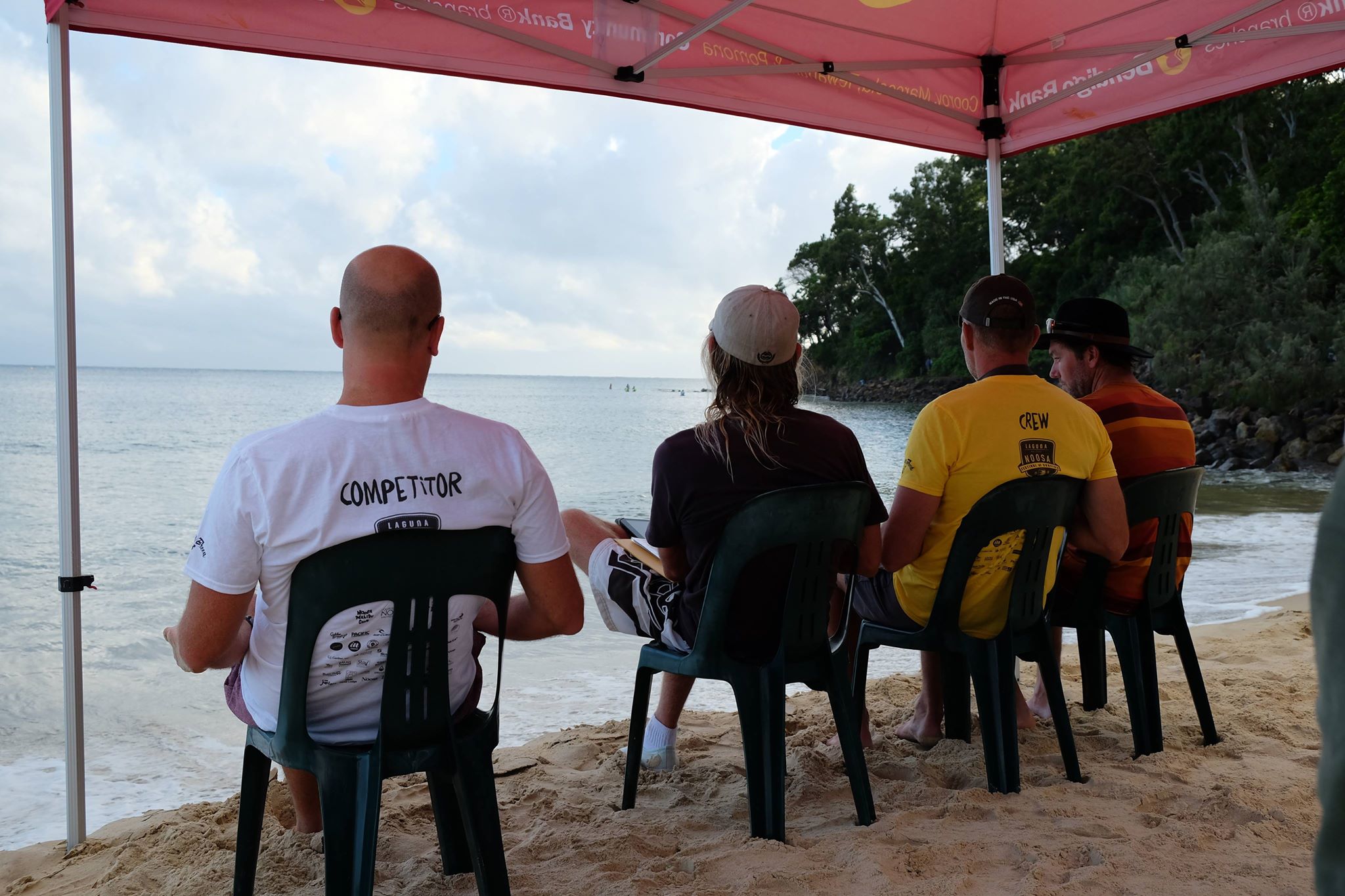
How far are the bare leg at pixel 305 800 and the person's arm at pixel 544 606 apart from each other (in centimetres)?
70

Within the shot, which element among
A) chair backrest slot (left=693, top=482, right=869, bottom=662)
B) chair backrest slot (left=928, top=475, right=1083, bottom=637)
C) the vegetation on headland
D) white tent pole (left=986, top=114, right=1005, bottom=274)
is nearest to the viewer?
chair backrest slot (left=693, top=482, right=869, bottom=662)

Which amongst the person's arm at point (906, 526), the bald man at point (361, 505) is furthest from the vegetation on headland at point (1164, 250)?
the bald man at point (361, 505)

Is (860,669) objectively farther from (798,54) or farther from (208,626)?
(798,54)

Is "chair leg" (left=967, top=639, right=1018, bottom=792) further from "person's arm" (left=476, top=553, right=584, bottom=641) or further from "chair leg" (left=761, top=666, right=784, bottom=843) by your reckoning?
"person's arm" (left=476, top=553, right=584, bottom=641)

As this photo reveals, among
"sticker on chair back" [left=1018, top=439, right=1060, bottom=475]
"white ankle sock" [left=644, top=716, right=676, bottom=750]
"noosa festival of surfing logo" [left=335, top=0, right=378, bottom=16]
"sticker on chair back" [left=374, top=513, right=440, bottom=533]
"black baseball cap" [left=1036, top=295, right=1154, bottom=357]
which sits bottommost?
"white ankle sock" [left=644, top=716, right=676, bottom=750]

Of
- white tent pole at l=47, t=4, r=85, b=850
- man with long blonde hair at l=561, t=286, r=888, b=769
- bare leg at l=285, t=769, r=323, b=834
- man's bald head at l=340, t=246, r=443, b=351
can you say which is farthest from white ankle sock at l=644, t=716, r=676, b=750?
man's bald head at l=340, t=246, r=443, b=351

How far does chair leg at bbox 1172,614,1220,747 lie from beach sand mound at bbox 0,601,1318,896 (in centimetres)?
6

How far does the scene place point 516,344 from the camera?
163ft

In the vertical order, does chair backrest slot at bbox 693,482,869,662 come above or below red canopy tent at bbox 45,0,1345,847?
below

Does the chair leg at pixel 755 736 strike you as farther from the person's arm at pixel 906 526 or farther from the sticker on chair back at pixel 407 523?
the sticker on chair back at pixel 407 523

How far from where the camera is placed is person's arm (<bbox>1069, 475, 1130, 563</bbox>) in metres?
2.56

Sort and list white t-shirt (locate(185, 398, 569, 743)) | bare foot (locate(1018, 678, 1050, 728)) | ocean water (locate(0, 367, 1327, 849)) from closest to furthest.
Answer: white t-shirt (locate(185, 398, 569, 743))
bare foot (locate(1018, 678, 1050, 728))
ocean water (locate(0, 367, 1327, 849))

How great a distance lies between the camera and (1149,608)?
2799 mm

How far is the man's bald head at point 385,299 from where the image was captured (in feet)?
5.45
